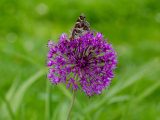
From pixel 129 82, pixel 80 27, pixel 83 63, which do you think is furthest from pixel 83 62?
pixel 129 82

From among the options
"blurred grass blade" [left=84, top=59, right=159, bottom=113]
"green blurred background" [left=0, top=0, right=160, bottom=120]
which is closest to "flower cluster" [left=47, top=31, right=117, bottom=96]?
"blurred grass blade" [left=84, top=59, right=159, bottom=113]

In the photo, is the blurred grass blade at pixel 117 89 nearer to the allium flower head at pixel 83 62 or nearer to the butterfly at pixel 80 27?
the allium flower head at pixel 83 62

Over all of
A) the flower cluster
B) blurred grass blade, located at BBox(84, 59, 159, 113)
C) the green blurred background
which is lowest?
the flower cluster

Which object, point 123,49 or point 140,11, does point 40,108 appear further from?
point 140,11

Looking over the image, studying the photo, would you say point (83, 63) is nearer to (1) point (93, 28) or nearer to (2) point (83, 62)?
(2) point (83, 62)

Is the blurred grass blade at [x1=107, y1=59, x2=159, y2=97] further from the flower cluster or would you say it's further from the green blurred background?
the flower cluster

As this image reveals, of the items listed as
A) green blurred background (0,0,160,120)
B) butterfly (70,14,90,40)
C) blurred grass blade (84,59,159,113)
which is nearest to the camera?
butterfly (70,14,90,40)

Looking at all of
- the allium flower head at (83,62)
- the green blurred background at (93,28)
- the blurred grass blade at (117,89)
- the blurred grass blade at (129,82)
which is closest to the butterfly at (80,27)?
the allium flower head at (83,62)
